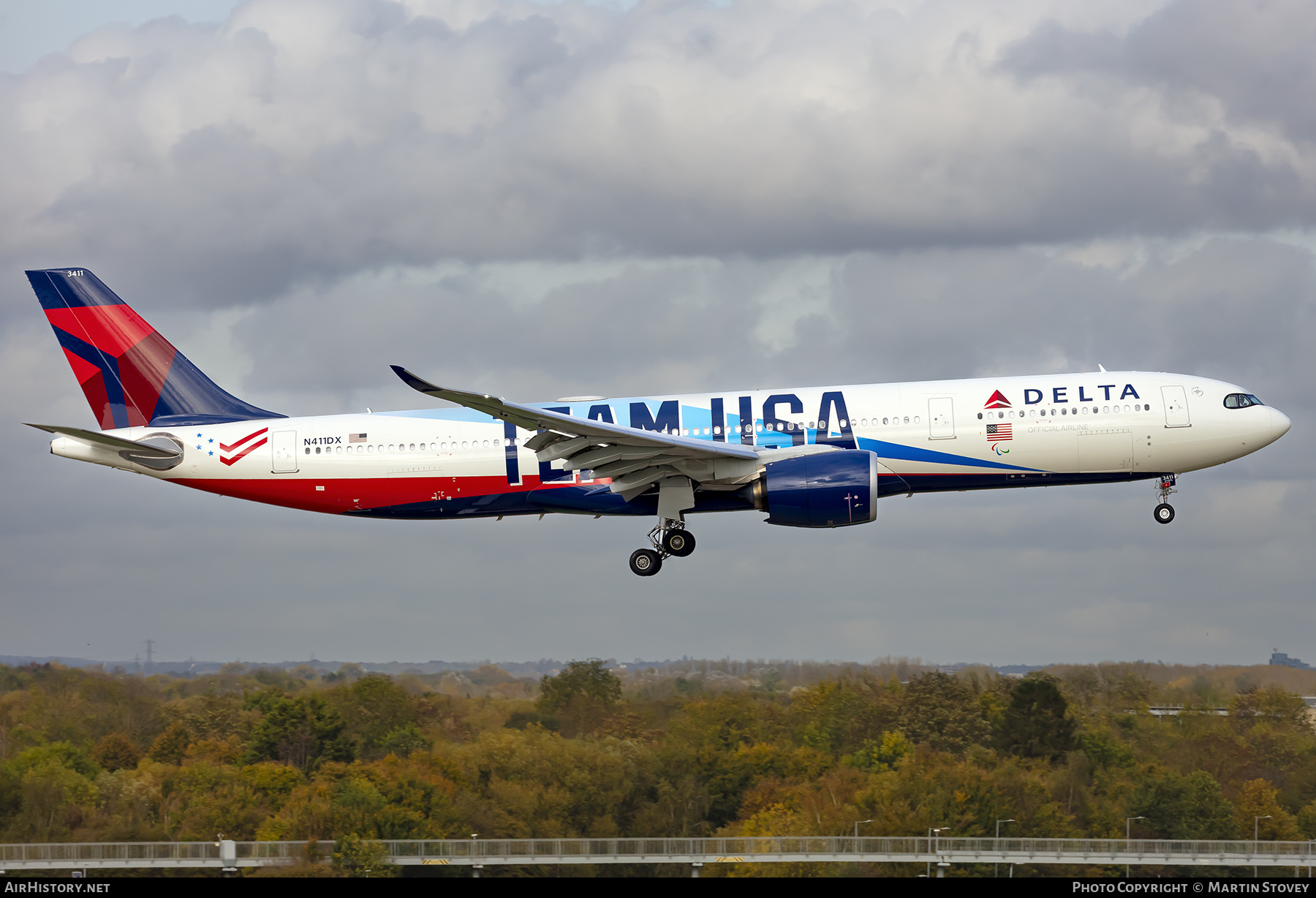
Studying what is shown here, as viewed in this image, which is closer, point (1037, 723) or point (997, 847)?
point (997, 847)

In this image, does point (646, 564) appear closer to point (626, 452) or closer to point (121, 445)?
point (626, 452)

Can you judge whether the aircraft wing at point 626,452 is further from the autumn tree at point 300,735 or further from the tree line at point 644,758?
the autumn tree at point 300,735

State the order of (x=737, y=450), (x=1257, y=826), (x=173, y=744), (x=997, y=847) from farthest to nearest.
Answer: (x=173, y=744) → (x=1257, y=826) → (x=997, y=847) → (x=737, y=450)

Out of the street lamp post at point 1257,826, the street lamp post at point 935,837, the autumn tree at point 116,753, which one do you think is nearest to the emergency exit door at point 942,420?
the street lamp post at point 935,837

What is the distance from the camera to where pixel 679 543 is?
39531 mm

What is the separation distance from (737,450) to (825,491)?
2.79m

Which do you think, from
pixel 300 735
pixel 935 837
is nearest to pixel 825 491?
pixel 935 837

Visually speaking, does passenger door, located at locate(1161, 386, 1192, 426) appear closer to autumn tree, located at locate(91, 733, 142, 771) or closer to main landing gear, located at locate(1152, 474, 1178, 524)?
main landing gear, located at locate(1152, 474, 1178, 524)

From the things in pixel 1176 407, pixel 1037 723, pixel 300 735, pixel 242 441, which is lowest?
pixel 1037 723

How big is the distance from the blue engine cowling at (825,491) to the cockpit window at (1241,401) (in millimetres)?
10704

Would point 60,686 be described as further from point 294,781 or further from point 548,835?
point 548,835

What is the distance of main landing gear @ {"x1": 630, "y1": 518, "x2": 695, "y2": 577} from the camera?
129ft
